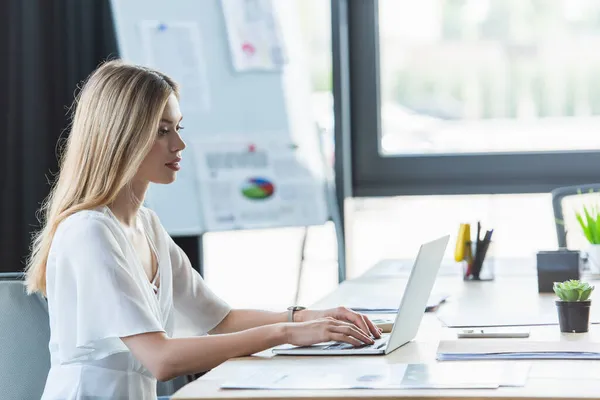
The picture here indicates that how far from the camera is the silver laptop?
151cm

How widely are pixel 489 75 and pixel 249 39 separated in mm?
1137

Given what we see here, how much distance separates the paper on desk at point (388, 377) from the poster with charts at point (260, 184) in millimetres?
2436

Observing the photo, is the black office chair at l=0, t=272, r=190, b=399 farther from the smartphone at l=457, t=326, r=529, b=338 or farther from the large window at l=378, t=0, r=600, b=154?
the large window at l=378, t=0, r=600, b=154

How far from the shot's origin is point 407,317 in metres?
1.57

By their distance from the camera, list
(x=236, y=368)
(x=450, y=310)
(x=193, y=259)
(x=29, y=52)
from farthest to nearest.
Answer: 1. (x=193, y=259)
2. (x=29, y=52)
3. (x=450, y=310)
4. (x=236, y=368)

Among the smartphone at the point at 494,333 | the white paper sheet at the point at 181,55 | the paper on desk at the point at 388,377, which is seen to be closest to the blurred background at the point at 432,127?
the white paper sheet at the point at 181,55

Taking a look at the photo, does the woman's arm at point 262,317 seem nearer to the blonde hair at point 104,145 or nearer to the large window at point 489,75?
the blonde hair at point 104,145

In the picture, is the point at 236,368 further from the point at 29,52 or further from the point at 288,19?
the point at 288,19

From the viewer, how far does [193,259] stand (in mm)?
4016

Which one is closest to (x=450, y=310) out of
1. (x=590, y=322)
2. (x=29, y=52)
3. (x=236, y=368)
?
(x=590, y=322)

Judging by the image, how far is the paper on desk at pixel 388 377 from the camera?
1.27 m

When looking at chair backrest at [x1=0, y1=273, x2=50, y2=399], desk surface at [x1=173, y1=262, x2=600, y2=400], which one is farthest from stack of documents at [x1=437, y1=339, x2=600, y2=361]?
chair backrest at [x1=0, y1=273, x2=50, y2=399]

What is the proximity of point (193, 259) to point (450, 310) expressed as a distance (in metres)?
2.09

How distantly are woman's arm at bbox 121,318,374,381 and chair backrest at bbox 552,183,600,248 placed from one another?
1.88 meters
